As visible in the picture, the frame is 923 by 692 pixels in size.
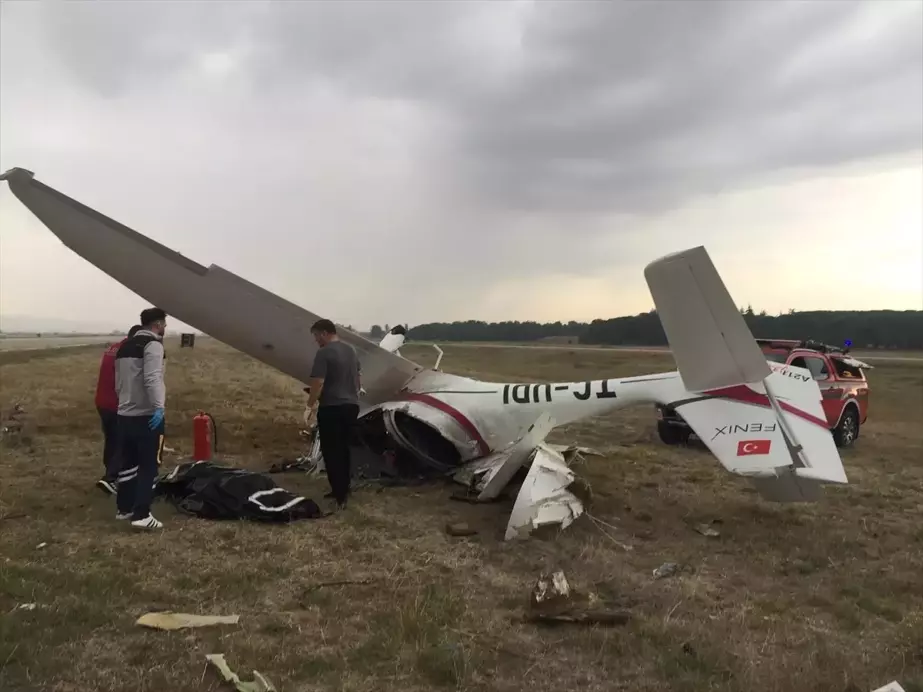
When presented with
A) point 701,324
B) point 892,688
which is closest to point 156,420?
point 701,324

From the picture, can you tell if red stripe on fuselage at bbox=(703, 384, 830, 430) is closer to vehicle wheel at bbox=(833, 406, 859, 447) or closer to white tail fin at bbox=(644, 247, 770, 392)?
white tail fin at bbox=(644, 247, 770, 392)

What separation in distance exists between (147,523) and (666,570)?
177 inches

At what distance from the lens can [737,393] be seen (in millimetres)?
6082

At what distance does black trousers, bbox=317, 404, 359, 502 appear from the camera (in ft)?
22.6

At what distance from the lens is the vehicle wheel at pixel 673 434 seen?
12359 millimetres

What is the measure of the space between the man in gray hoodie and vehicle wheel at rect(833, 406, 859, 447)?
1191 centimetres

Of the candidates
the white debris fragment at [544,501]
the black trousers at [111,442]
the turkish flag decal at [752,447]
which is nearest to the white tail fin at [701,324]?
the turkish flag decal at [752,447]

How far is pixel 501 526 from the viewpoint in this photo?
6.28m

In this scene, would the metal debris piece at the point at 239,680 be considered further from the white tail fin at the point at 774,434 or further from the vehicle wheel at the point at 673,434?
the vehicle wheel at the point at 673,434

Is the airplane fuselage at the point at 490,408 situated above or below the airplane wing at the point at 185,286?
below

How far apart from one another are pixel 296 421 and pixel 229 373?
1045 cm

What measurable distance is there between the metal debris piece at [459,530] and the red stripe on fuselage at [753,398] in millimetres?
2637

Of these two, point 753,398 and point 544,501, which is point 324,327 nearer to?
point 544,501

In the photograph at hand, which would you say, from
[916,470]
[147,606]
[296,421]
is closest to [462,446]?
[147,606]
